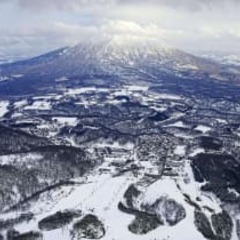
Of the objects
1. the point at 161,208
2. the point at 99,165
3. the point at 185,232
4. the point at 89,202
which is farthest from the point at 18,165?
the point at 185,232

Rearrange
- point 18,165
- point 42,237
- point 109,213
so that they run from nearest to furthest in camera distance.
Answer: point 42,237
point 109,213
point 18,165

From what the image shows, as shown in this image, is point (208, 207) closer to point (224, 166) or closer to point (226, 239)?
point (226, 239)

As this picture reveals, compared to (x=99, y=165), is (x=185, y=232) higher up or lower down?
higher up

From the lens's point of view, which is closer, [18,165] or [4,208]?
[4,208]

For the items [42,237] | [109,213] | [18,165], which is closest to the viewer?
[42,237]

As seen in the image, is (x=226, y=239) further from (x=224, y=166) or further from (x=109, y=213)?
(x=224, y=166)

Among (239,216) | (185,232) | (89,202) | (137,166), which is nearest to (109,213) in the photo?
(89,202)

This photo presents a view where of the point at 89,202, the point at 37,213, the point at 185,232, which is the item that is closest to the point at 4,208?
the point at 37,213

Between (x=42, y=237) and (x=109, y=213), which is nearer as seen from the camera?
(x=42, y=237)

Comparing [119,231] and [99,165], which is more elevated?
[119,231]
